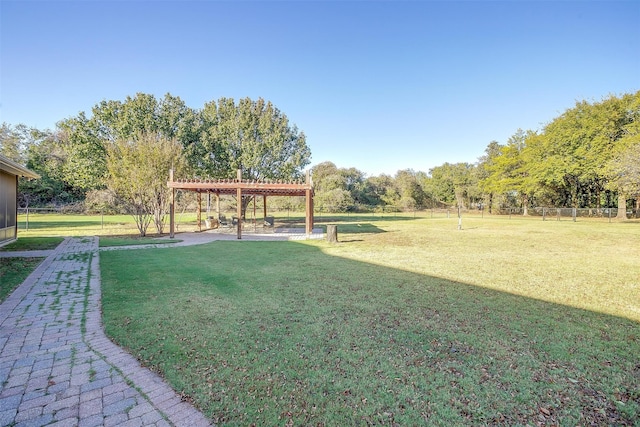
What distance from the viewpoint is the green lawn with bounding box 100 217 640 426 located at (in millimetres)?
2146

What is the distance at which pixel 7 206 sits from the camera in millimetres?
10180

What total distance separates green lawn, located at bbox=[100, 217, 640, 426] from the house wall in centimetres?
653

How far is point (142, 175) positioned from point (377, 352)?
14.1 metres

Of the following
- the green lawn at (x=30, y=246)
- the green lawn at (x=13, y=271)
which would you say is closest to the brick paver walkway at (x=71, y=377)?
the green lawn at (x=13, y=271)

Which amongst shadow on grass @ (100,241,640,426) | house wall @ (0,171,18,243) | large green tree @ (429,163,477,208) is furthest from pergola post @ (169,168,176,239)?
large green tree @ (429,163,477,208)

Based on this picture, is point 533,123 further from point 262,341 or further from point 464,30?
point 262,341

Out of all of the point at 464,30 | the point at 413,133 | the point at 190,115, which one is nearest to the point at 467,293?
the point at 464,30

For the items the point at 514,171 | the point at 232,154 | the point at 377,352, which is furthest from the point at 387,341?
the point at 514,171

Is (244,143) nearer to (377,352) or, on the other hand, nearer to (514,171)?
(377,352)

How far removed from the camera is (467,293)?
16.7 ft

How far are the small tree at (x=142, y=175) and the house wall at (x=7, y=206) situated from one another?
10.7ft

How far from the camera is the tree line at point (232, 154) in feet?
47.8

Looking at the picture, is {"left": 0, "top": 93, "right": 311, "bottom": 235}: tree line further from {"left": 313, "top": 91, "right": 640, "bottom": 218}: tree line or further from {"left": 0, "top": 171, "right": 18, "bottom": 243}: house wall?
{"left": 313, "top": 91, "right": 640, "bottom": 218}: tree line

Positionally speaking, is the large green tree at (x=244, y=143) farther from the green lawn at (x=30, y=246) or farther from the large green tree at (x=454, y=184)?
the large green tree at (x=454, y=184)
